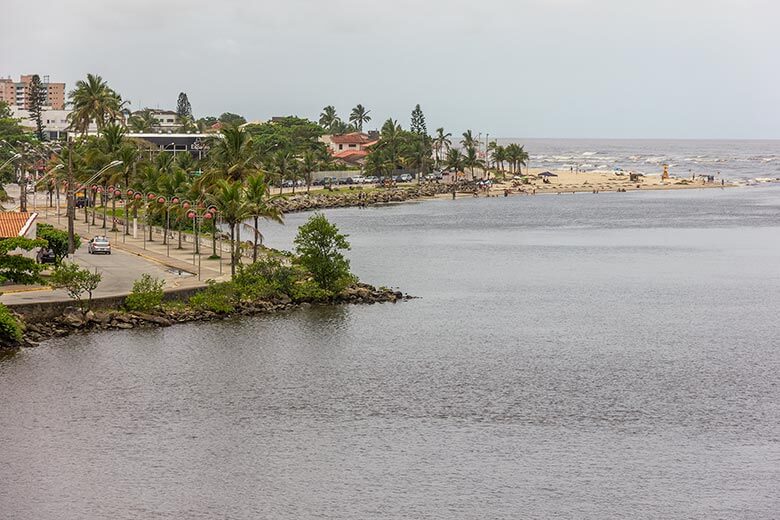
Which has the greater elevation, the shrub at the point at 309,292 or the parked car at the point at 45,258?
the parked car at the point at 45,258

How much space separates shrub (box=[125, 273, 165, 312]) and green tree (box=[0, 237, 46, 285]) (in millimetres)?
5739

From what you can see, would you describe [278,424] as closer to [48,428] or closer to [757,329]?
[48,428]

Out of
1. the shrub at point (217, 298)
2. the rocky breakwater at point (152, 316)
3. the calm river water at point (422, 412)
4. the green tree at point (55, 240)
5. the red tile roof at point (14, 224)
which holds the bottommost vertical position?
the calm river water at point (422, 412)

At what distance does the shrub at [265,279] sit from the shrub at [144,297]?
6.77 meters

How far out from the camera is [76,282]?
65688 mm

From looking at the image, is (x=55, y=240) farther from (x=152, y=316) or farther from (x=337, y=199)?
(x=337, y=199)

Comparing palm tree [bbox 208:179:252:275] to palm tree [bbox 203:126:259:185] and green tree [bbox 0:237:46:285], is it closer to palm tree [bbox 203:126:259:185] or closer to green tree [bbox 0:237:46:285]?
palm tree [bbox 203:126:259:185]

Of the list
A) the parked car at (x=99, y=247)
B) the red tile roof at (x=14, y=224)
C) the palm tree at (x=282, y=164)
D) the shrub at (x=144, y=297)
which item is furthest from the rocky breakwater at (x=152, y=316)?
the palm tree at (x=282, y=164)

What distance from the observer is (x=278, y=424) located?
48500 millimetres

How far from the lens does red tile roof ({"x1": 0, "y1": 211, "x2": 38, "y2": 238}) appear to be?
71125mm

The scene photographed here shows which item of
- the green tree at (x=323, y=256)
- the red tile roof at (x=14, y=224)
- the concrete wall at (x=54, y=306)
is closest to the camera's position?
the concrete wall at (x=54, y=306)

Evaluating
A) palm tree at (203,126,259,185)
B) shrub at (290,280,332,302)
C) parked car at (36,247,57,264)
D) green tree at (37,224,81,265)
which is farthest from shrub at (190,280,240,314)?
palm tree at (203,126,259,185)

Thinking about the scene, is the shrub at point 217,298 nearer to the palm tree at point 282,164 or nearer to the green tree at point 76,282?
the green tree at point 76,282

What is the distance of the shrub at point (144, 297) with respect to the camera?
67787 millimetres
